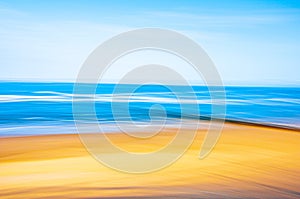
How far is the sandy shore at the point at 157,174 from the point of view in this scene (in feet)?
12.1

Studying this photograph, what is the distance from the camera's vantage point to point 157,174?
4.37 meters

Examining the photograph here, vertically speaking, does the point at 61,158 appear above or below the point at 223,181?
above

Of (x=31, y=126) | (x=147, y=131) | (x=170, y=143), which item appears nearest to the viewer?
(x=170, y=143)

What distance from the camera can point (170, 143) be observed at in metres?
6.66

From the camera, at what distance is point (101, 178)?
413 centimetres

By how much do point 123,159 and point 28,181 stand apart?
151 cm

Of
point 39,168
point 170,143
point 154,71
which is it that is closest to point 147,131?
point 170,143

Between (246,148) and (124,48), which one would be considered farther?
(246,148)

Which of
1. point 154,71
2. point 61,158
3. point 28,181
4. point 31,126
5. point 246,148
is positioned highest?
point 31,126

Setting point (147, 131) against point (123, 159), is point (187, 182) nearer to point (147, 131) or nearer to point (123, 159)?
point (123, 159)

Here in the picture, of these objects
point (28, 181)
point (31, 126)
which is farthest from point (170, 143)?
point (31, 126)

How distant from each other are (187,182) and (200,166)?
0.78 m

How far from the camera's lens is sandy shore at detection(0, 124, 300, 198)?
12.1ft

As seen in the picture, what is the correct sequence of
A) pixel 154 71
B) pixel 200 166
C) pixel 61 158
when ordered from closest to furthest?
pixel 200 166, pixel 61 158, pixel 154 71
